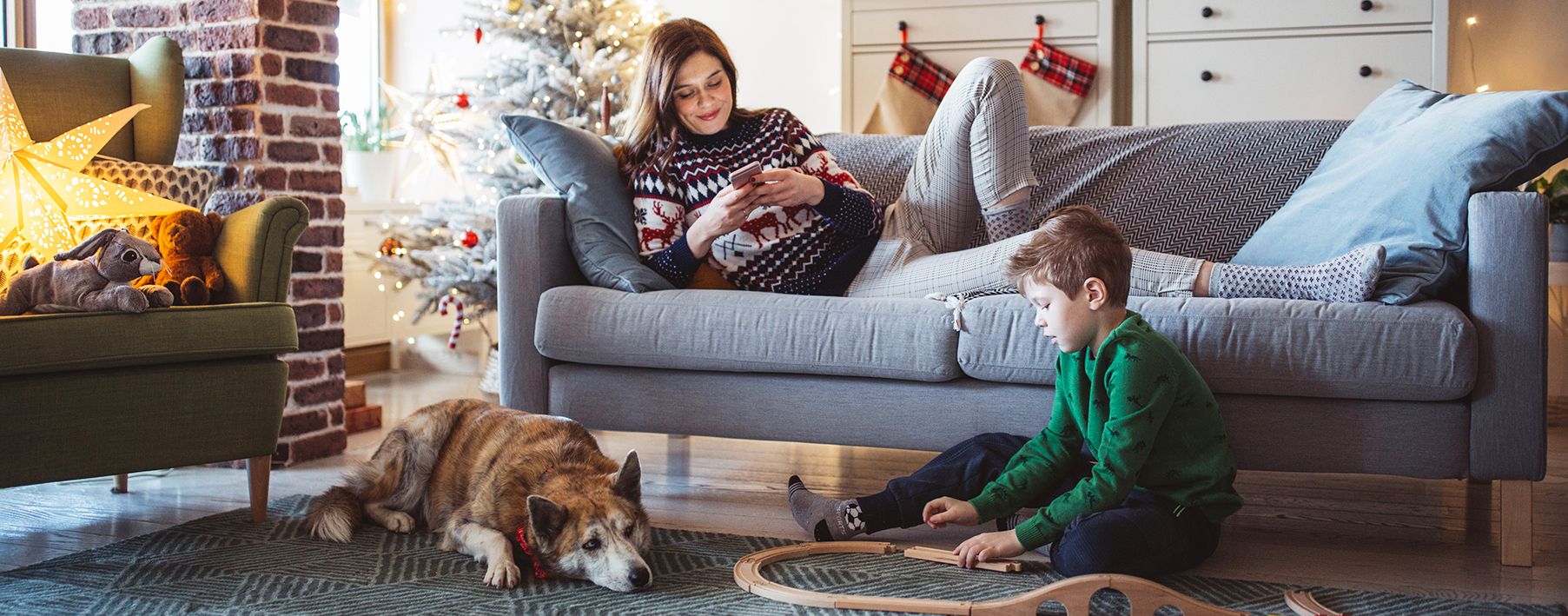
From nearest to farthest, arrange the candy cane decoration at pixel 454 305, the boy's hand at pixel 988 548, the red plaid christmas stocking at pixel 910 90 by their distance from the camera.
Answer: the boy's hand at pixel 988 548 → the candy cane decoration at pixel 454 305 → the red plaid christmas stocking at pixel 910 90

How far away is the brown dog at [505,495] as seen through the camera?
183 centimetres

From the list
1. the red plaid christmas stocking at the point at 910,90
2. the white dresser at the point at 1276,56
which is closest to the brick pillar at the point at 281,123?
the red plaid christmas stocking at the point at 910,90

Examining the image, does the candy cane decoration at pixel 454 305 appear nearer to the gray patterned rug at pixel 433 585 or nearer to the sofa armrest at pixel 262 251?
the sofa armrest at pixel 262 251

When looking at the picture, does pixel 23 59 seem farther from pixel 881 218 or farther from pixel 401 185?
pixel 401 185

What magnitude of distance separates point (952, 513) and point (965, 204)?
859 millimetres

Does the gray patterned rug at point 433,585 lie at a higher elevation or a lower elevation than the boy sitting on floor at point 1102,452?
lower

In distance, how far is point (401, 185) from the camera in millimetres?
5473

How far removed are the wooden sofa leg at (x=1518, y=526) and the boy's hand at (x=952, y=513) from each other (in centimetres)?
88

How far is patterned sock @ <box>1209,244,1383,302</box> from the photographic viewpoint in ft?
6.77

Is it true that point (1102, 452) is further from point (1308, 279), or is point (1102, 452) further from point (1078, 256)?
point (1308, 279)

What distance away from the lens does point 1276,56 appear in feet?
14.3

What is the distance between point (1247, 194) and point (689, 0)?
3186 millimetres

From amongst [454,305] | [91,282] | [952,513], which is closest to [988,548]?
[952,513]

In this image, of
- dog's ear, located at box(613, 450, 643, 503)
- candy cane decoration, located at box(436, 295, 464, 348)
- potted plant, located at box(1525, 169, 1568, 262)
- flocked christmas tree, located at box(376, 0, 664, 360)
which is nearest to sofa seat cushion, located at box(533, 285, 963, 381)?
dog's ear, located at box(613, 450, 643, 503)
